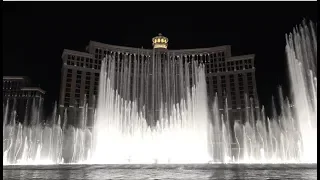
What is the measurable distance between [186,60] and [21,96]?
91.6 m

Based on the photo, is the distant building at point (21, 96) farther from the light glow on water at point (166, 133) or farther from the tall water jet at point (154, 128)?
the tall water jet at point (154, 128)

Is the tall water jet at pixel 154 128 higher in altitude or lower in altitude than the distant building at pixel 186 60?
lower

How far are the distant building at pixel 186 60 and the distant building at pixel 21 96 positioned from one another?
65.1 metres

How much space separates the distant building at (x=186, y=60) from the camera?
275 feet

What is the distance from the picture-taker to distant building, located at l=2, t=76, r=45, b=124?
13775cm

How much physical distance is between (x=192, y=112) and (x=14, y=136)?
30.6m

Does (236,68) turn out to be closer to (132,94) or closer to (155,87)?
(155,87)

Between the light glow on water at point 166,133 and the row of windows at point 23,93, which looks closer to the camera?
the light glow on water at point 166,133

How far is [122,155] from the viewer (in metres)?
33.9

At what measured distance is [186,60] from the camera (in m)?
89.4

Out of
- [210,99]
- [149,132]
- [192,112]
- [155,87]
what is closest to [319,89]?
[149,132]

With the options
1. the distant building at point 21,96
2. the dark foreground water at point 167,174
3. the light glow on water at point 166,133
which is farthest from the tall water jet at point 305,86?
the distant building at point 21,96

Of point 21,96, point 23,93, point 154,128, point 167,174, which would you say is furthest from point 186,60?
point 21,96

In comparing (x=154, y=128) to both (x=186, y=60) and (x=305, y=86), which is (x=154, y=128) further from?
(x=186, y=60)
